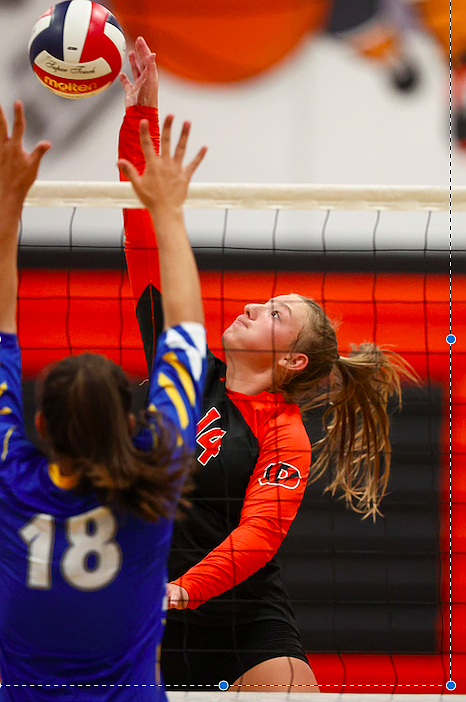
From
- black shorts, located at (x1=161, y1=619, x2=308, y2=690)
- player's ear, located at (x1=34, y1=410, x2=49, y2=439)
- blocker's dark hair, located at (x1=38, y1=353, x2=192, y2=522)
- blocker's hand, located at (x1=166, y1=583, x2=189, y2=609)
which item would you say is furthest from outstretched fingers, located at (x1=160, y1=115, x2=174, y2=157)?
black shorts, located at (x1=161, y1=619, x2=308, y2=690)

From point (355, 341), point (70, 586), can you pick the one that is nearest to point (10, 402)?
point (70, 586)

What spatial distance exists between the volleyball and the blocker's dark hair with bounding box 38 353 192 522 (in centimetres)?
165

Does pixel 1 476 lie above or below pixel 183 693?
above

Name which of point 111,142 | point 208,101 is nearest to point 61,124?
point 111,142

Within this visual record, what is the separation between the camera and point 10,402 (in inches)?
59.2

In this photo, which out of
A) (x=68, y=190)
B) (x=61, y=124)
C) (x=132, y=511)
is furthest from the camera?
(x=61, y=124)

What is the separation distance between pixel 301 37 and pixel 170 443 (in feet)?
13.9

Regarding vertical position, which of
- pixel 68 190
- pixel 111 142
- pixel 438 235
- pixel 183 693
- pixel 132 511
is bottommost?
pixel 183 693

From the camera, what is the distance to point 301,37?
5.01 metres

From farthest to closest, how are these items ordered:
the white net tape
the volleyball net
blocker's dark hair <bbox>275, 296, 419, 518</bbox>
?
the volleyball net
blocker's dark hair <bbox>275, 296, 419, 518</bbox>
the white net tape

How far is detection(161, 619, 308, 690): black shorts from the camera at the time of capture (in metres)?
2.56

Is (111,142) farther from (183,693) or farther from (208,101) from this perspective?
(183,693)

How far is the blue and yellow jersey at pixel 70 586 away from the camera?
1382 mm

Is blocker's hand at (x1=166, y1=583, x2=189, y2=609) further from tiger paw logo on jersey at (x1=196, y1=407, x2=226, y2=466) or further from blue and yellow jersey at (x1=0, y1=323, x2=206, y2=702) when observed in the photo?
blue and yellow jersey at (x1=0, y1=323, x2=206, y2=702)
